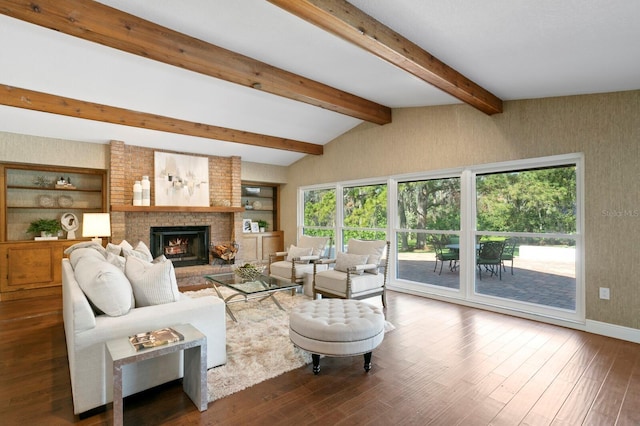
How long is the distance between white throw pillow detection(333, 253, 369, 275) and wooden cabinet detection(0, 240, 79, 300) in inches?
173

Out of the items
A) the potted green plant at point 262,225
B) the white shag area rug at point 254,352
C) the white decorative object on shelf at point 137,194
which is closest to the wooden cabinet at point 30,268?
the white decorative object on shelf at point 137,194

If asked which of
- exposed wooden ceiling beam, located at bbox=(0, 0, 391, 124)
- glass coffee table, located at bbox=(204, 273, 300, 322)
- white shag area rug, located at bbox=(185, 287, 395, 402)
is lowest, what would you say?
white shag area rug, located at bbox=(185, 287, 395, 402)

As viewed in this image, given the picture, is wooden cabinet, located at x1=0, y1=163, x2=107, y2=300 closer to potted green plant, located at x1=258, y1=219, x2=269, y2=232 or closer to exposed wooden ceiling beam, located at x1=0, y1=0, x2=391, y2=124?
potted green plant, located at x1=258, y1=219, x2=269, y2=232

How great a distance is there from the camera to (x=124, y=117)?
472 cm

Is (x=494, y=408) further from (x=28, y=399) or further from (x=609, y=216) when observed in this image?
(x=28, y=399)

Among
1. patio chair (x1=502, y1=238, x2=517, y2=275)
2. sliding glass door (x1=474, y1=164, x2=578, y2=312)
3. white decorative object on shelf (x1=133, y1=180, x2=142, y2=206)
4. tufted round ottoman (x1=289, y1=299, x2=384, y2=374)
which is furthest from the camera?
white decorative object on shelf (x1=133, y1=180, x2=142, y2=206)

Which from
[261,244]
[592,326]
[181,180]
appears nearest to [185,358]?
[592,326]

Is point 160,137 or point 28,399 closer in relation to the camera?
point 28,399

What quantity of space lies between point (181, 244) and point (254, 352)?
174 inches

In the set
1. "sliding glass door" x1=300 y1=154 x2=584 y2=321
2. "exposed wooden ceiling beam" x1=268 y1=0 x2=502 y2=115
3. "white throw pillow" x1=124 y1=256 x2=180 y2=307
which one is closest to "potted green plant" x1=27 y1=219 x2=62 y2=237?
"white throw pillow" x1=124 y1=256 x2=180 y2=307

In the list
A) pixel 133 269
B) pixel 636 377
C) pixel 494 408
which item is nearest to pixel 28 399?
pixel 133 269

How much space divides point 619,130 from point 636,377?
237 centimetres

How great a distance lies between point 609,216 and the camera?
3.50 metres

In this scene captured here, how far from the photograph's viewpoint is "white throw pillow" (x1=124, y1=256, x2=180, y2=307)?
8.52 feet
